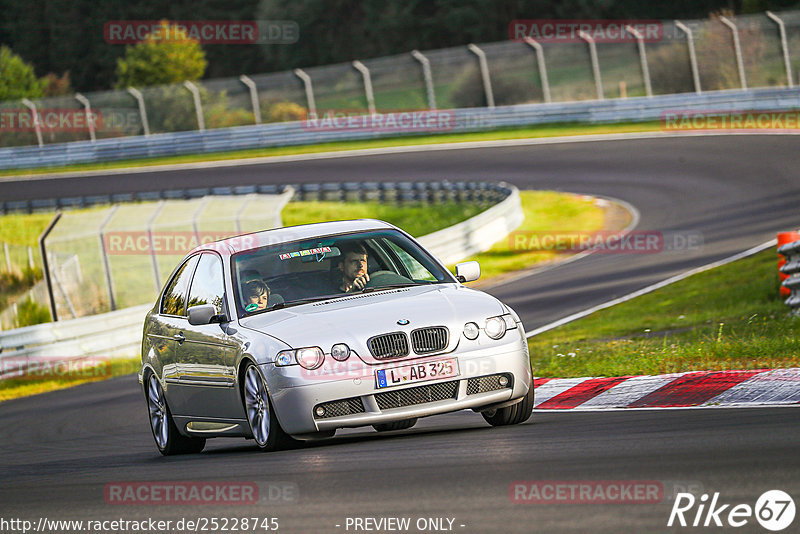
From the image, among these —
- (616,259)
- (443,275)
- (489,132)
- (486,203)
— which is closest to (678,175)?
(486,203)

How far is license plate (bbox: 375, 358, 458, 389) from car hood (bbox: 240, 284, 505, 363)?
A: 0.39 feet

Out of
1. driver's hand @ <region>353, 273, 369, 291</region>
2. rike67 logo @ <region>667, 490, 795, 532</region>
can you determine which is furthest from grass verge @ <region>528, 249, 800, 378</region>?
rike67 logo @ <region>667, 490, 795, 532</region>

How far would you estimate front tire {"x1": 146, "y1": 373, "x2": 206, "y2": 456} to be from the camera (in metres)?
9.55

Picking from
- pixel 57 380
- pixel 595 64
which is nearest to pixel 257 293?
pixel 57 380

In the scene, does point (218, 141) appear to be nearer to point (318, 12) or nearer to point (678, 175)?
point (678, 175)

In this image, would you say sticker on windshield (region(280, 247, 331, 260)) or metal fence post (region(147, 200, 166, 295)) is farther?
metal fence post (region(147, 200, 166, 295))

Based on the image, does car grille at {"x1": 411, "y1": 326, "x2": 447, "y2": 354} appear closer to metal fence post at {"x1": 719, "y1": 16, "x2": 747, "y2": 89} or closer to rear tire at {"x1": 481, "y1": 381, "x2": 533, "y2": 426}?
rear tire at {"x1": 481, "y1": 381, "x2": 533, "y2": 426}

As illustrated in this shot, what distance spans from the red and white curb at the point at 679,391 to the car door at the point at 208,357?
2.40 meters

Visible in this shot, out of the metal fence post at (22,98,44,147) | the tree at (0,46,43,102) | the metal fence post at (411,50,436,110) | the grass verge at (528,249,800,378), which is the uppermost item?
the grass verge at (528,249,800,378)

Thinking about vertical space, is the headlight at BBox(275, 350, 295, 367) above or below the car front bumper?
above

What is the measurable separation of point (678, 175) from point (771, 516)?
91.8 feet

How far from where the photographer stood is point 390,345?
7.75 m

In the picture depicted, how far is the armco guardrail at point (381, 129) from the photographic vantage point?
3903cm

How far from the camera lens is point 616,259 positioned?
22.6 metres
